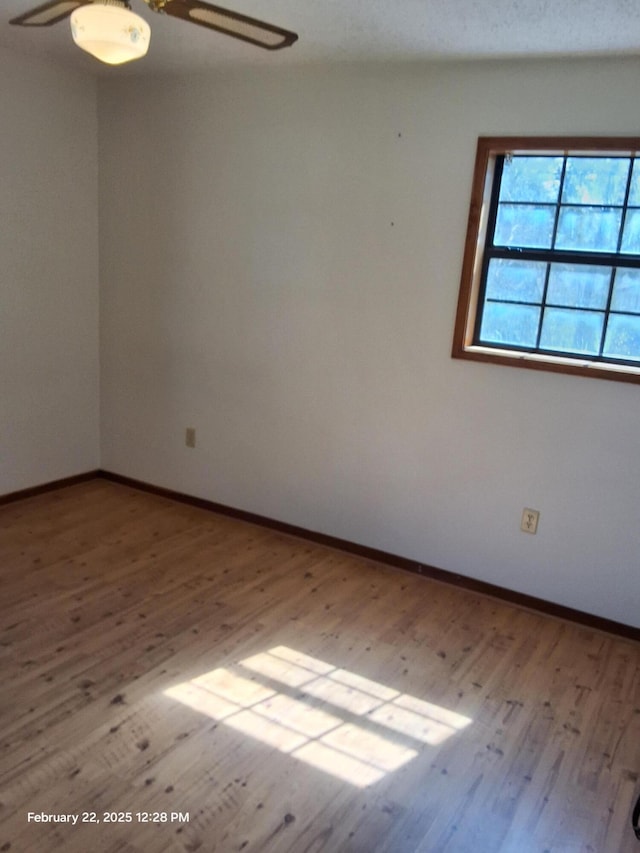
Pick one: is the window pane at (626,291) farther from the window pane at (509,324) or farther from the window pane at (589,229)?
the window pane at (509,324)

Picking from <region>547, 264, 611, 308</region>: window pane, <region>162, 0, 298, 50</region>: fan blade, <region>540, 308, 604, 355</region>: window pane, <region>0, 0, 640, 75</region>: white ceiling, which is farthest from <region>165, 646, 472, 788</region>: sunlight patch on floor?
<region>0, 0, 640, 75</region>: white ceiling

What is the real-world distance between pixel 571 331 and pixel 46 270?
2858 millimetres

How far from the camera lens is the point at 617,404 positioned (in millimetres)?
2814

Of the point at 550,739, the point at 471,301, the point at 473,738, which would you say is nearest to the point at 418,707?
the point at 473,738

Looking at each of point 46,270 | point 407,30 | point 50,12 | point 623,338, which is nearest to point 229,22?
point 50,12

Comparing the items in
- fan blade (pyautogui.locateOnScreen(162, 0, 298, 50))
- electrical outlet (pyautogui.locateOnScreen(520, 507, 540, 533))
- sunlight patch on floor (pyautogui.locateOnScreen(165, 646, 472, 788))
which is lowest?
sunlight patch on floor (pyautogui.locateOnScreen(165, 646, 472, 788))

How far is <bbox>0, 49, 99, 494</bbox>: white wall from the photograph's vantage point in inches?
142

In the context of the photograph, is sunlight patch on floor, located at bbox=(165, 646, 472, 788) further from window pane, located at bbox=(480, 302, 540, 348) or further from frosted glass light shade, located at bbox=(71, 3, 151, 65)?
frosted glass light shade, located at bbox=(71, 3, 151, 65)

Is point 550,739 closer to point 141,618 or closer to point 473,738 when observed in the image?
point 473,738

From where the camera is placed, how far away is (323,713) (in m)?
2.30

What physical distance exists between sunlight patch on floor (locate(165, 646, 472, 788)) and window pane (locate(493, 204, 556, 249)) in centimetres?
196

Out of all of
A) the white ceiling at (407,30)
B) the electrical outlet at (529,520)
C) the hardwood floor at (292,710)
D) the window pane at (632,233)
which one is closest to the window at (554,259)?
the window pane at (632,233)

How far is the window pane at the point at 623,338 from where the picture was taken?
285 cm

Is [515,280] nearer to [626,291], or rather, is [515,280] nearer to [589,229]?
[589,229]
